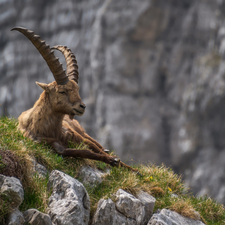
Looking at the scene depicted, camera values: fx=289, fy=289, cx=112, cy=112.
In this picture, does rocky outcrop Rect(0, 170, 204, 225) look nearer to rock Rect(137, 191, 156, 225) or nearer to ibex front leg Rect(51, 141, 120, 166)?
rock Rect(137, 191, 156, 225)

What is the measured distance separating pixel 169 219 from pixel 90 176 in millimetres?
1588

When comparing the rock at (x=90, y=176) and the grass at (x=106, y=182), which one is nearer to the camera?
the grass at (x=106, y=182)

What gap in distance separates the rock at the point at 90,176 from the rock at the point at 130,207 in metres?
0.83

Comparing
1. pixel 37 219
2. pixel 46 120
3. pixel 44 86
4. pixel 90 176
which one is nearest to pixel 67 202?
pixel 37 219

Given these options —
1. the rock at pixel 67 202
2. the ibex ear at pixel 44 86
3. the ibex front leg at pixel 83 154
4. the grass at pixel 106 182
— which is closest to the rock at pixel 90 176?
the grass at pixel 106 182

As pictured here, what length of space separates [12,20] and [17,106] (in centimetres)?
646

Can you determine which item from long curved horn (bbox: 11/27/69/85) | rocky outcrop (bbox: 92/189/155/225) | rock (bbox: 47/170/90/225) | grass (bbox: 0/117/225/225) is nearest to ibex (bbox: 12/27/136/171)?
long curved horn (bbox: 11/27/69/85)

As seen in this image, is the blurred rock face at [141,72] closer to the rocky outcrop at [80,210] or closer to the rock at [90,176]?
the rock at [90,176]

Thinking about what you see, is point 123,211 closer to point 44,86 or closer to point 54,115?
point 54,115

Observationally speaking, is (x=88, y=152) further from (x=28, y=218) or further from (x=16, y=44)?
(x=16, y=44)

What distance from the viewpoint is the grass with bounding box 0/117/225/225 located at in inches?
164

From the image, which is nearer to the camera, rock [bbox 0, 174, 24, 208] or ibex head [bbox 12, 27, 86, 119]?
rock [bbox 0, 174, 24, 208]

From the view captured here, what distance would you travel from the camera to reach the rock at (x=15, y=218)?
10.5 feet

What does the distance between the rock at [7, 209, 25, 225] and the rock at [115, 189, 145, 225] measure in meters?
1.61
